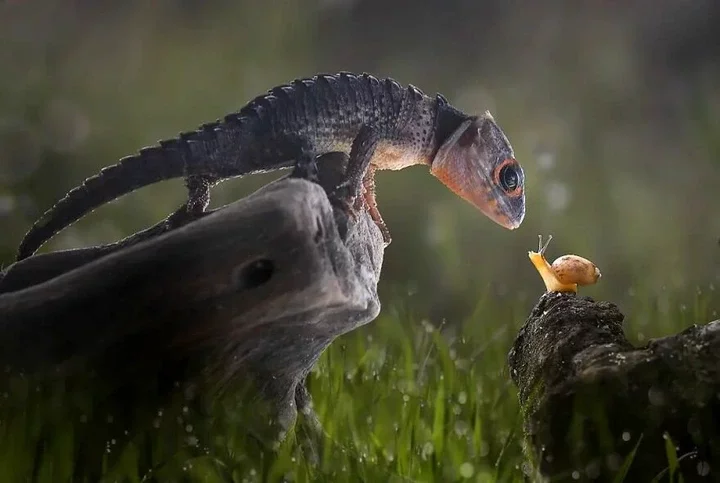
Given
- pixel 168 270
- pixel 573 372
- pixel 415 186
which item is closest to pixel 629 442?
Result: pixel 573 372

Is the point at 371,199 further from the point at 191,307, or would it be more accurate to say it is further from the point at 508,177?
the point at 191,307

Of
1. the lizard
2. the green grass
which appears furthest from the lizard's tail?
the green grass

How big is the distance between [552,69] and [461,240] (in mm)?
732

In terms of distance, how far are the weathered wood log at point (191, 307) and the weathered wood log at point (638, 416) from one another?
12.9 inches

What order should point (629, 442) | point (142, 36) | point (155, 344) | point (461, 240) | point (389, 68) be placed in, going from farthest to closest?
point (461, 240) < point (389, 68) < point (142, 36) < point (155, 344) < point (629, 442)

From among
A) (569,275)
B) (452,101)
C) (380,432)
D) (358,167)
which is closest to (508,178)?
(569,275)

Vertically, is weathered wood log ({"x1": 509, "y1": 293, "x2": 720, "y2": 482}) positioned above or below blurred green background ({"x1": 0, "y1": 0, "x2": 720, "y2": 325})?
below

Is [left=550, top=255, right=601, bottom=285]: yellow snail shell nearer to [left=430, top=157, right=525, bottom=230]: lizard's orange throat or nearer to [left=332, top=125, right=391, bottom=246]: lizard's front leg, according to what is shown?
[left=430, top=157, right=525, bottom=230]: lizard's orange throat

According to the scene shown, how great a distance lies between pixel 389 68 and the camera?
2.38 metres

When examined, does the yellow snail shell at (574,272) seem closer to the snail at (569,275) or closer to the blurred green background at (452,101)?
the snail at (569,275)

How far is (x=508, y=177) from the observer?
142cm

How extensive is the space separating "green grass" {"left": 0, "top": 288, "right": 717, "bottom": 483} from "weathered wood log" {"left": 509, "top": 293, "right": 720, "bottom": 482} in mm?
35

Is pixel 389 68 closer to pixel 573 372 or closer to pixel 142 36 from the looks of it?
pixel 142 36

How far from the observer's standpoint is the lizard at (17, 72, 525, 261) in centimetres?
118
